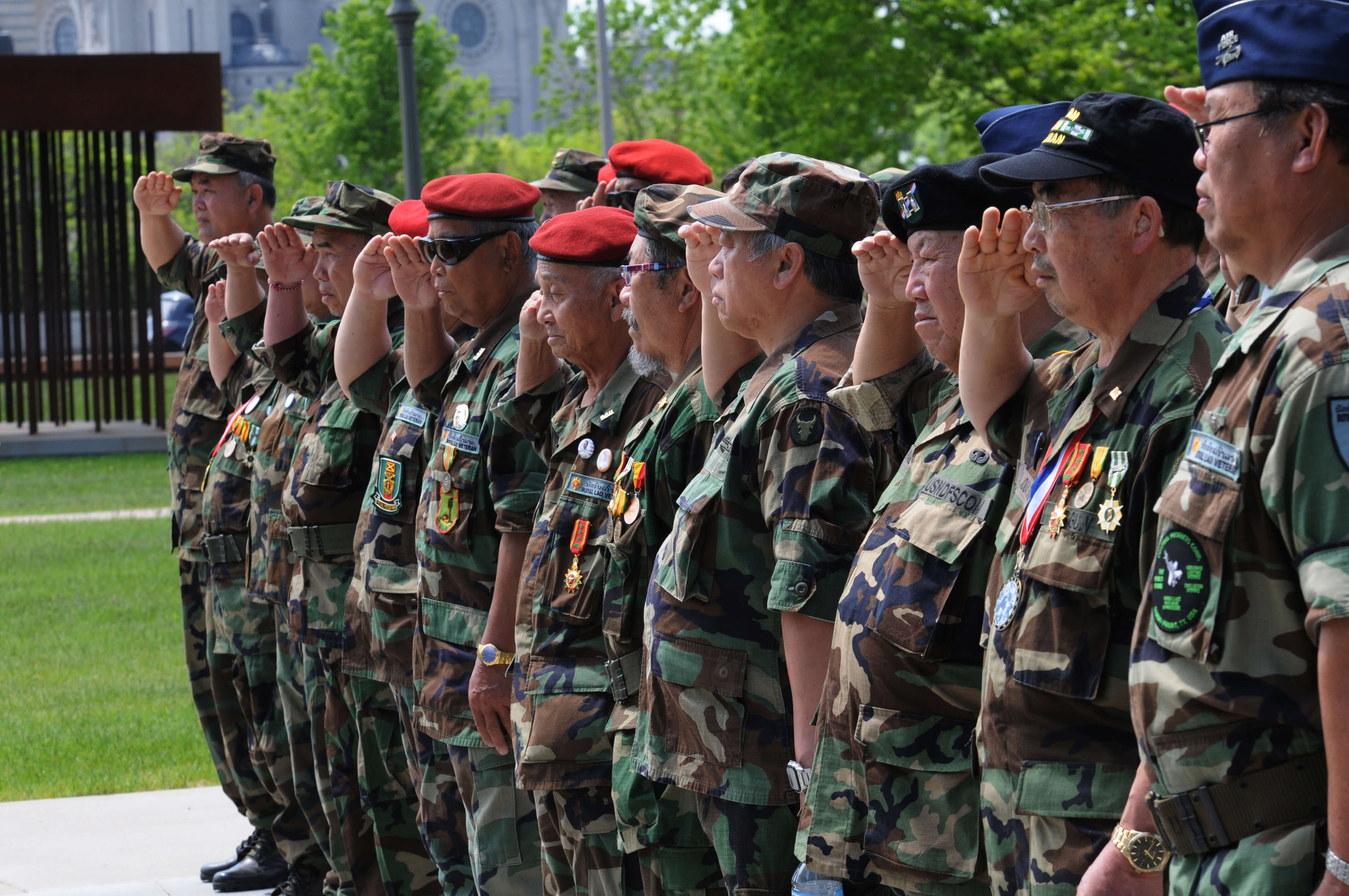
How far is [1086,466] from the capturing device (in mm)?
2453

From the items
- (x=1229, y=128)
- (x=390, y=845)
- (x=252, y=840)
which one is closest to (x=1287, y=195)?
(x=1229, y=128)

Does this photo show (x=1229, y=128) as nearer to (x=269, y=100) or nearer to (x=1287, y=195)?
(x=1287, y=195)

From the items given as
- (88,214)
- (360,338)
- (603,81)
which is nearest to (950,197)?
(360,338)

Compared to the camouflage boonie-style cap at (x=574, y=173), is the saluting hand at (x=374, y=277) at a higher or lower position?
lower

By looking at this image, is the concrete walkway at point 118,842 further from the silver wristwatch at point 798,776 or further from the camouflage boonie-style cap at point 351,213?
the silver wristwatch at point 798,776

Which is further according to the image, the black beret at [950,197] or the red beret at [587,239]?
the red beret at [587,239]

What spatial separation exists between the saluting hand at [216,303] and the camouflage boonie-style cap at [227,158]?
84 cm

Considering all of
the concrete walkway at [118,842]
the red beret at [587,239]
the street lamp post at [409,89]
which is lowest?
the concrete walkway at [118,842]

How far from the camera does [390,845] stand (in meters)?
5.08

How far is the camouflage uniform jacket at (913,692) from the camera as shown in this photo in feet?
9.13

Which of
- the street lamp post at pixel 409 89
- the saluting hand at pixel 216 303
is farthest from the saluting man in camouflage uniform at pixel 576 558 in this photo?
the street lamp post at pixel 409 89

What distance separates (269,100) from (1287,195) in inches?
1690

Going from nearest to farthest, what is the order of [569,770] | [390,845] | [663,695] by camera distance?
[663,695]
[569,770]
[390,845]

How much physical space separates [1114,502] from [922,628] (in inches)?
20.7
